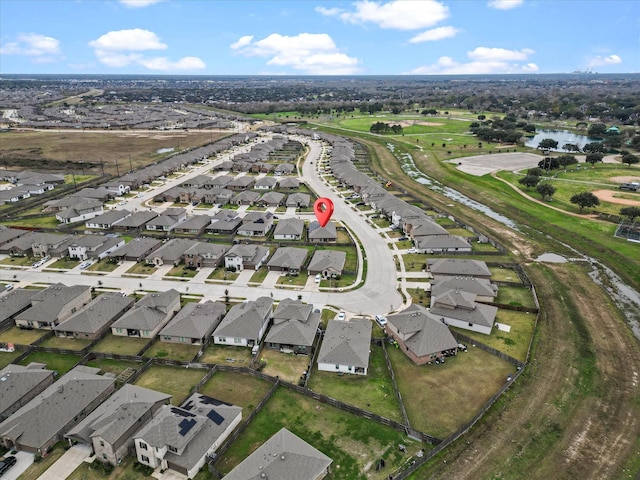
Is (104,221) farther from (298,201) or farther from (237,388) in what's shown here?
(237,388)

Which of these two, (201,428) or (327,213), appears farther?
(327,213)

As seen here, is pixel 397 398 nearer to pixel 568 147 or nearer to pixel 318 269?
pixel 318 269

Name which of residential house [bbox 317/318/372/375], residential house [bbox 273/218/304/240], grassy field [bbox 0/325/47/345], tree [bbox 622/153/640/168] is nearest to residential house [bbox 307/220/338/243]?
residential house [bbox 273/218/304/240]

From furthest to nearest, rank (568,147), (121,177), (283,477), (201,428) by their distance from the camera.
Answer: (568,147) < (121,177) < (201,428) < (283,477)

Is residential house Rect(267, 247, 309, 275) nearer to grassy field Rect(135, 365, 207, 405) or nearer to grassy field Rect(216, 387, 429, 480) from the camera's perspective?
grassy field Rect(135, 365, 207, 405)

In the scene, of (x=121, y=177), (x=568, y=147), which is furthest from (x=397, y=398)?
(x=568, y=147)

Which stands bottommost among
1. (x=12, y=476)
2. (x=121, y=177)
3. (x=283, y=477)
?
(x=12, y=476)

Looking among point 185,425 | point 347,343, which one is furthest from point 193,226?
point 185,425
